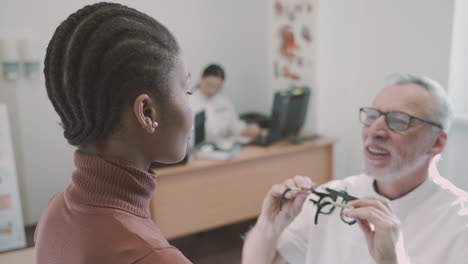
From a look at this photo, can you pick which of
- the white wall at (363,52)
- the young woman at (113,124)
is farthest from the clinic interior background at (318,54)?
the young woman at (113,124)

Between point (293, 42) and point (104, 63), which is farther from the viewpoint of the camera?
point (293, 42)

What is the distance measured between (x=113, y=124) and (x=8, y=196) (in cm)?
289

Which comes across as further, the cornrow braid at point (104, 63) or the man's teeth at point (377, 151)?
the man's teeth at point (377, 151)

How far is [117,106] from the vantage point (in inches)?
23.8

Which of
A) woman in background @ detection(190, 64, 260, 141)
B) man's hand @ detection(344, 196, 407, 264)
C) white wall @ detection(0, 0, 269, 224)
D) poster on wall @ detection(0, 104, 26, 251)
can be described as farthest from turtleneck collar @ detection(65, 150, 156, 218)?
woman in background @ detection(190, 64, 260, 141)

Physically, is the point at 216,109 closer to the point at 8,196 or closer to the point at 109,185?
the point at 8,196

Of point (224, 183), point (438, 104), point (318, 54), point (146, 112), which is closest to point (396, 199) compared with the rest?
point (438, 104)

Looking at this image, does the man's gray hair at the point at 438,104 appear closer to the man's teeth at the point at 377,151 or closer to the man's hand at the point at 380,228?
the man's teeth at the point at 377,151

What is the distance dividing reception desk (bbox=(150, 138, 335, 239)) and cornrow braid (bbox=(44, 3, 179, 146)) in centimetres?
206

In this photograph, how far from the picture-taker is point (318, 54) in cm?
365

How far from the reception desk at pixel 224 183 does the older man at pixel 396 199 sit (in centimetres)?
136

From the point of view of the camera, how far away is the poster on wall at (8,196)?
9.87 ft

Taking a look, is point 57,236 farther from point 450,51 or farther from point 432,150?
point 450,51

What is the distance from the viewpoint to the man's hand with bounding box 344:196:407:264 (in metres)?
1.02
